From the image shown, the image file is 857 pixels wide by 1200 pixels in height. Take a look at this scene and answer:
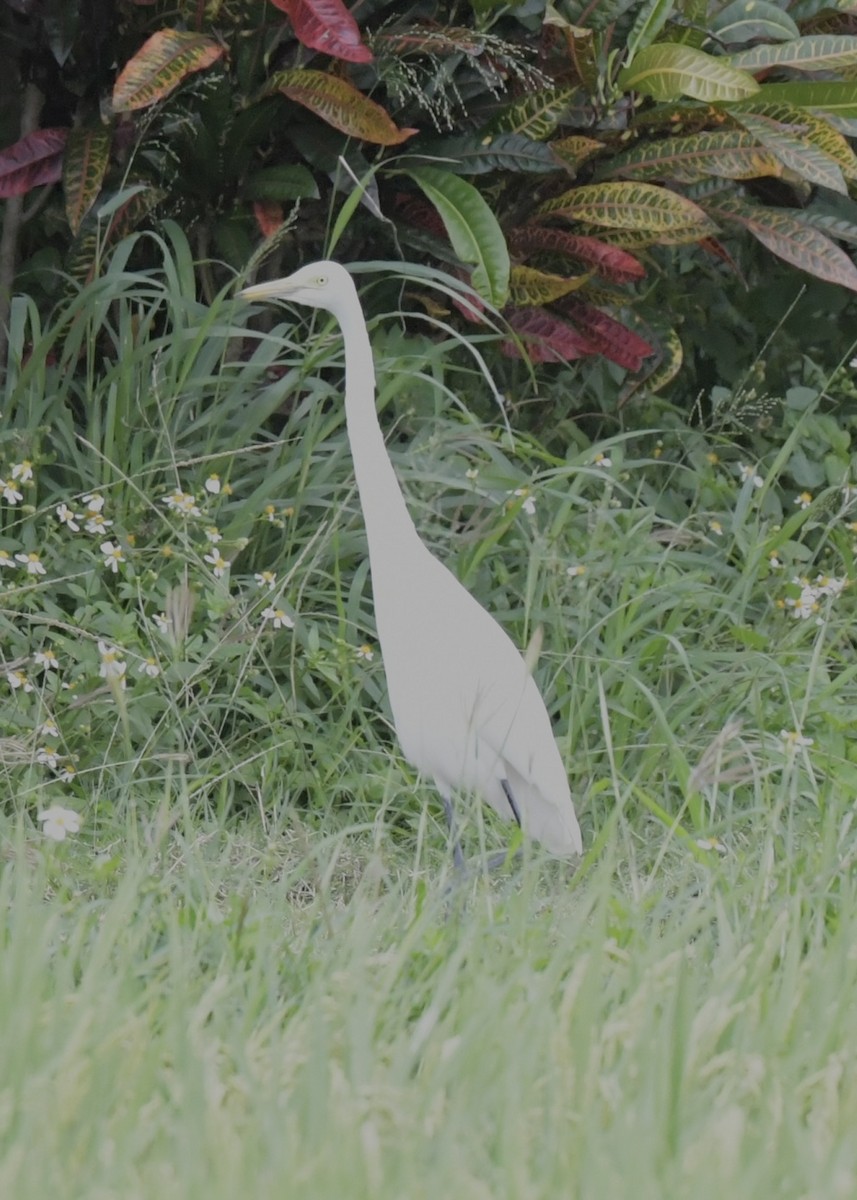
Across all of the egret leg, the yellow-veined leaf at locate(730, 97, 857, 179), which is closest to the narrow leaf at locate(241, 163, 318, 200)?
the yellow-veined leaf at locate(730, 97, 857, 179)

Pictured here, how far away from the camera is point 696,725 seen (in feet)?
11.5

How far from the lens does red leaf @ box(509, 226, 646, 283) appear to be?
156 inches

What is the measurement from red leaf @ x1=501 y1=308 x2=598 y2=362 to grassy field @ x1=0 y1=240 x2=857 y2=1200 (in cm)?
24

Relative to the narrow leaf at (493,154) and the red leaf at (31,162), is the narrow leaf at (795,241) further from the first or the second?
the red leaf at (31,162)

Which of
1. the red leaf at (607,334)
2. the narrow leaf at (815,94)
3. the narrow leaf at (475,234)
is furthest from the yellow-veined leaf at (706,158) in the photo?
the narrow leaf at (475,234)

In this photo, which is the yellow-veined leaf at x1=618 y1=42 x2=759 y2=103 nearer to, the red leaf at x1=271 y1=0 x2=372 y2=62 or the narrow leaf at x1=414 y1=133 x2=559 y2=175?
the narrow leaf at x1=414 y1=133 x2=559 y2=175

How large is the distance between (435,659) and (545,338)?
4.52ft

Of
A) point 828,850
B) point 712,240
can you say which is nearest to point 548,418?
point 712,240

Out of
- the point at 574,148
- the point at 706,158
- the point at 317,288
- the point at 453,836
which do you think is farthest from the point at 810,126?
the point at 453,836

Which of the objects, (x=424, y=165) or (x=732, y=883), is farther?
(x=424, y=165)

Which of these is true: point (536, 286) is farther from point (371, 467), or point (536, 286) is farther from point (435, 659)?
point (435, 659)

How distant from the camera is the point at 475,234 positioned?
373cm

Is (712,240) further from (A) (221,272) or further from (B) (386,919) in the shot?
(B) (386,919)

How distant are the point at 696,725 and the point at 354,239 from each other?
5.11ft
